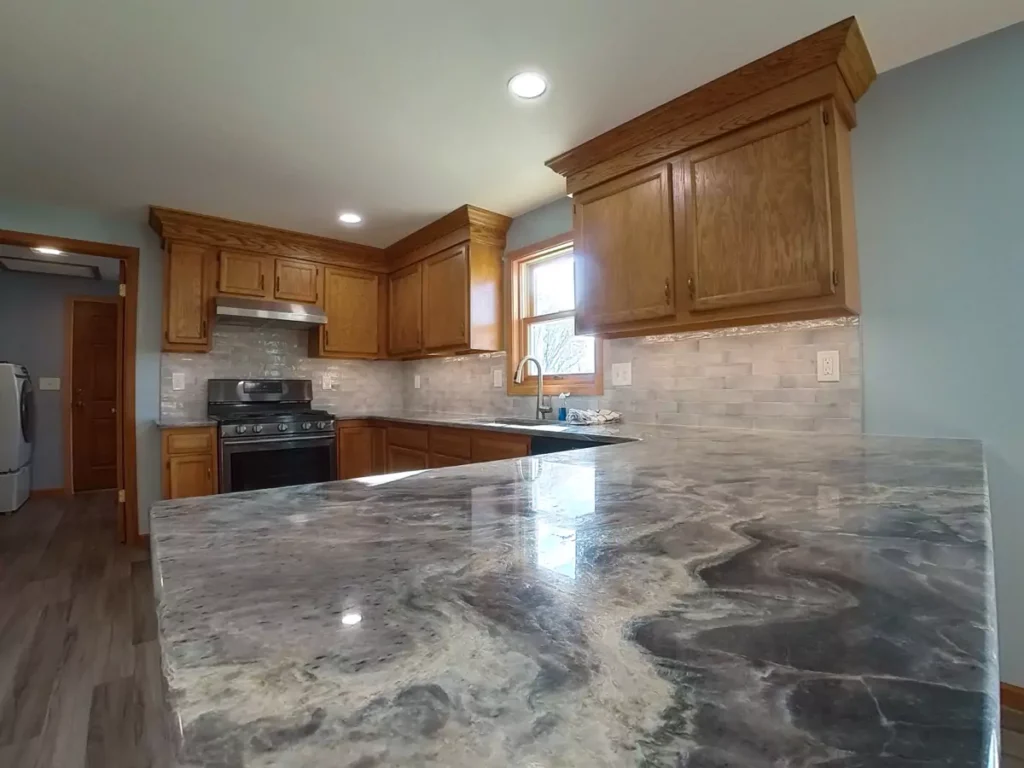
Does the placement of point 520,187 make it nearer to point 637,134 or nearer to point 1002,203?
point 637,134

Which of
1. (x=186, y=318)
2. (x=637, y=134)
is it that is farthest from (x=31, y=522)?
(x=637, y=134)

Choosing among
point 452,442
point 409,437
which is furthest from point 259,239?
point 452,442

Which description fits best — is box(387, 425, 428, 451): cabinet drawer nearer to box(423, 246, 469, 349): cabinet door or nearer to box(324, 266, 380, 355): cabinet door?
box(423, 246, 469, 349): cabinet door

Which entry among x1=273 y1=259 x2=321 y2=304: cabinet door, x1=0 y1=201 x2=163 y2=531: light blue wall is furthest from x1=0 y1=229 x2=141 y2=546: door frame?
x1=273 y1=259 x2=321 y2=304: cabinet door

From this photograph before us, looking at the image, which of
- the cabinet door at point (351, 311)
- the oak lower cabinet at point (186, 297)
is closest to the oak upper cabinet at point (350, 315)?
the cabinet door at point (351, 311)

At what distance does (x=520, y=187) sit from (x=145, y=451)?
311 centimetres

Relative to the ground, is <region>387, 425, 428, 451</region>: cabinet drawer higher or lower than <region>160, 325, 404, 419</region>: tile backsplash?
lower

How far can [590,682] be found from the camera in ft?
1.05

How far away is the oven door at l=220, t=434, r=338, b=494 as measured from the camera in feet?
11.1

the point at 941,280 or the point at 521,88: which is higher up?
the point at 521,88

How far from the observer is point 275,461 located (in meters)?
3.55

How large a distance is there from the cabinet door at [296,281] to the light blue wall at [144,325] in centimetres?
77

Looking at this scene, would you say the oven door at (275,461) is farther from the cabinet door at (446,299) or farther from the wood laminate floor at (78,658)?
the cabinet door at (446,299)

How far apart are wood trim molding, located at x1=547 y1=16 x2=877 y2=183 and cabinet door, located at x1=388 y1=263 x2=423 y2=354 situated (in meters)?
1.91
